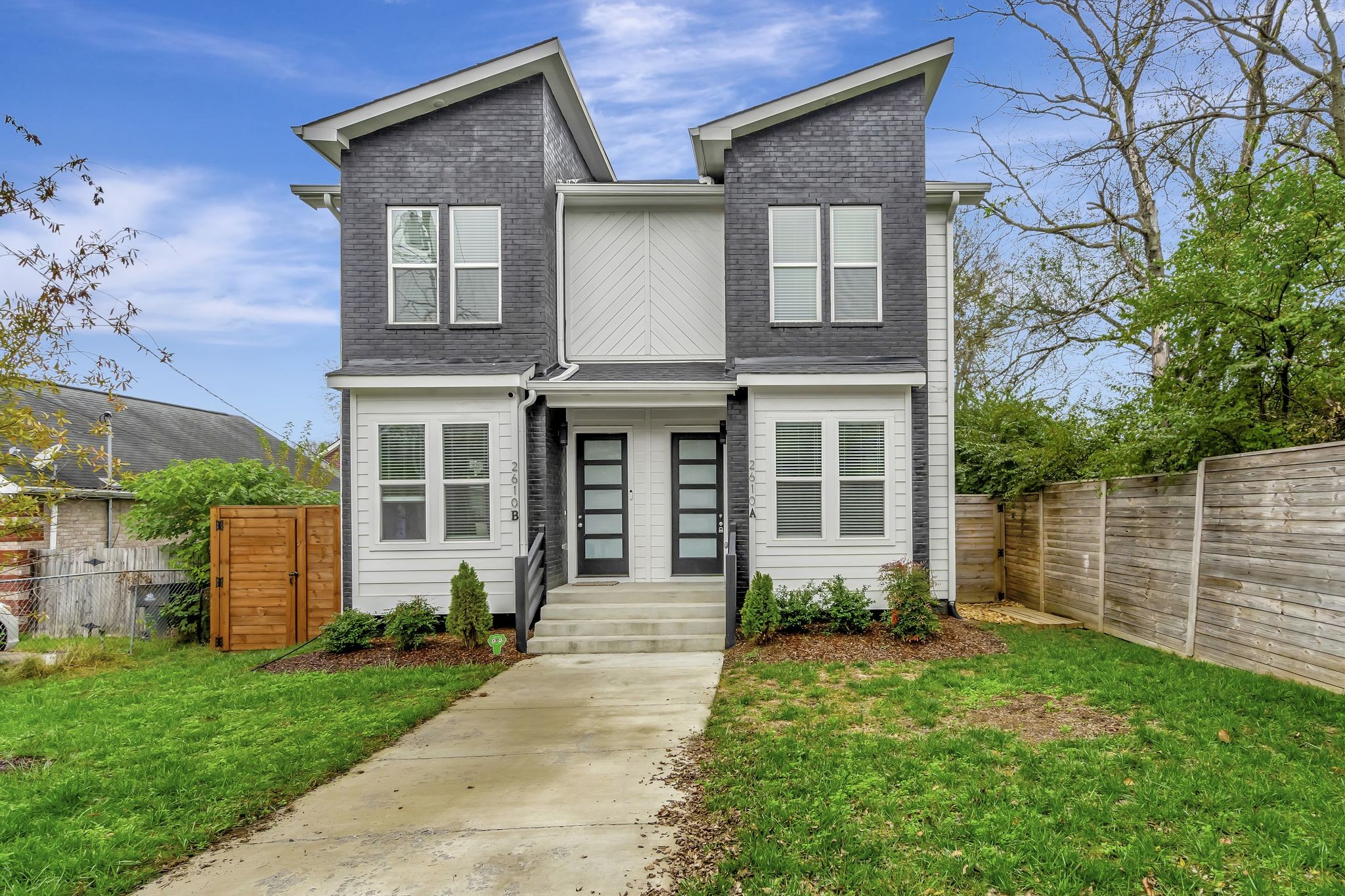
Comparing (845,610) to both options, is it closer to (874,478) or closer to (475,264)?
(874,478)

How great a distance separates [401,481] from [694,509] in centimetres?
391

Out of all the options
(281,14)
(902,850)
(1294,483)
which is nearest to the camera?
(902,850)

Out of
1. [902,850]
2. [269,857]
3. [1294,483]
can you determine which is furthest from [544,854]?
[1294,483]

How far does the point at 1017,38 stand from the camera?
13.2m

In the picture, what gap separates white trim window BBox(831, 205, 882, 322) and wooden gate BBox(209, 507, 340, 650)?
23.8 feet

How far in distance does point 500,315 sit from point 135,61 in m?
10.8

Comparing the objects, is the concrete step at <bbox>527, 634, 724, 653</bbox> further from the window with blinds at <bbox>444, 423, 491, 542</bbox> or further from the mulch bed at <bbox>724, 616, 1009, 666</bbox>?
the window with blinds at <bbox>444, 423, 491, 542</bbox>

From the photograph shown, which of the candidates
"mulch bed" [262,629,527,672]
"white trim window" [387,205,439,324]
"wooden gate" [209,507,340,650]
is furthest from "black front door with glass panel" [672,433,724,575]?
"wooden gate" [209,507,340,650]

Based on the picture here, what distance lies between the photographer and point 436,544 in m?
9.86

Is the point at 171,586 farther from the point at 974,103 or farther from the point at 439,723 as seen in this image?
the point at 974,103

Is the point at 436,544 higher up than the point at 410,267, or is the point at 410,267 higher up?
the point at 410,267

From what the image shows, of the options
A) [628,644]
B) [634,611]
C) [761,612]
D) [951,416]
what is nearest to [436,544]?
[634,611]

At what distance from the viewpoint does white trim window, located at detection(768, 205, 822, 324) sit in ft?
33.7

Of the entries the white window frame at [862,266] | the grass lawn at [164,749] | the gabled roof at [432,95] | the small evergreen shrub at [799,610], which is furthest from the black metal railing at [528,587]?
the gabled roof at [432,95]
